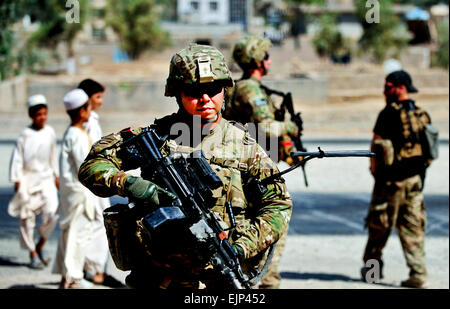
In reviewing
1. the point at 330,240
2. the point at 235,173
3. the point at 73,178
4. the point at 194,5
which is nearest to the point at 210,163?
the point at 235,173

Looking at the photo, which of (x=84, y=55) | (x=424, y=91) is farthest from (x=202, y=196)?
(x=84, y=55)

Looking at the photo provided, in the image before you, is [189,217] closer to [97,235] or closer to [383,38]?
[97,235]

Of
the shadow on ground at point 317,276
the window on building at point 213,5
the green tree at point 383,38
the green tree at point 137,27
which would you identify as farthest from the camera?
the window on building at point 213,5

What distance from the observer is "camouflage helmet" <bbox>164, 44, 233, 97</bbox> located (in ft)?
11.1

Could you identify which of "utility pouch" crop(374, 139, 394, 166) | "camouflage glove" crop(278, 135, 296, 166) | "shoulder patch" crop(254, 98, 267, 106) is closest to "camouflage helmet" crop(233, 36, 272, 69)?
"shoulder patch" crop(254, 98, 267, 106)

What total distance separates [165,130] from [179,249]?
52 centimetres

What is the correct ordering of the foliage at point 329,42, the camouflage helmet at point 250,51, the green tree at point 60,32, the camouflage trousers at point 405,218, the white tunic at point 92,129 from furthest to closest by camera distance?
the foliage at point 329,42 < the green tree at point 60,32 < the camouflage trousers at point 405,218 < the camouflage helmet at point 250,51 < the white tunic at point 92,129

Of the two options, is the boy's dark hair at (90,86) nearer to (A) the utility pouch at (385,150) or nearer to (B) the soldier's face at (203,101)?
(A) the utility pouch at (385,150)

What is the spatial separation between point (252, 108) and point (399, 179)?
151 cm

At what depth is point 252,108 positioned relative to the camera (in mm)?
6473

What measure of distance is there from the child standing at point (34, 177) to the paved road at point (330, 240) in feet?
1.31

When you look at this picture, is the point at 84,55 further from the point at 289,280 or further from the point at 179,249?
the point at 179,249

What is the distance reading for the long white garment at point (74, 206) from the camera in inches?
255

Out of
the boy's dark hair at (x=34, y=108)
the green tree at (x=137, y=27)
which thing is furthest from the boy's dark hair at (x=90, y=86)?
the green tree at (x=137, y=27)
